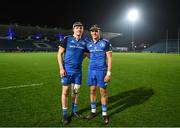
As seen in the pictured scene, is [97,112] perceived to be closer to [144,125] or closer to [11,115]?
[144,125]

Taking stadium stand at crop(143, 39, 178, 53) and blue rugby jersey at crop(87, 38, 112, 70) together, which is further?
stadium stand at crop(143, 39, 178, 53)

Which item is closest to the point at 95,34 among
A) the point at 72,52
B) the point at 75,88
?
the point at 72,52

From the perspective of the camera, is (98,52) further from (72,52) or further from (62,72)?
(62,72)

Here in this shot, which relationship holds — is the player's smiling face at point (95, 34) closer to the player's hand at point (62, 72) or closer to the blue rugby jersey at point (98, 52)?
the blue rugby jersey at point (98, 52)

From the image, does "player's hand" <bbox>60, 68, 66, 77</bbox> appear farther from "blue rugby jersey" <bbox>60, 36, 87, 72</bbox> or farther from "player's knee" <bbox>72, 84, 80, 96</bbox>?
"player's knee" <bbox>72, 84, 80, 96</bbox>

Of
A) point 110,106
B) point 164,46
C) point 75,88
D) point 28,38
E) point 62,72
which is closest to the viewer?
point 62,72

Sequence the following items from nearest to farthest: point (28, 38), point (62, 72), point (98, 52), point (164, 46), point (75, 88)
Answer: point (62, 72) → point (98, 52) → point (75, 88) → point (28, 38) → point (164, 46)

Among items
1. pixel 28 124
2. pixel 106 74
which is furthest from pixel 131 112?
pixel 28 124

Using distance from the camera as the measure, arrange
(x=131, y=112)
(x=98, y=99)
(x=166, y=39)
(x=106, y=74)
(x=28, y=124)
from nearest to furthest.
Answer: (x=28, y=124), (x=106, y=74), (x=131, y=112), (x=98, y=99), (x=166, y=39)

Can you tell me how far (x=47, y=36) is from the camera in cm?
8006

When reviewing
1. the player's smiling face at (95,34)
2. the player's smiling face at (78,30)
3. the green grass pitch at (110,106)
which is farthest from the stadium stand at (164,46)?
the player's smiling face at (78,30)

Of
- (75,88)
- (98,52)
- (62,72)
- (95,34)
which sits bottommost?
(75,88)

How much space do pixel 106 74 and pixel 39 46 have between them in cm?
6730

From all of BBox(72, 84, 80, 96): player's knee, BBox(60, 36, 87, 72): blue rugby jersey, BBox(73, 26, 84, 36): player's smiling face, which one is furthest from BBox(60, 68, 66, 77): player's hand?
BBox(73, 26, 84, 36): player's smiling face
